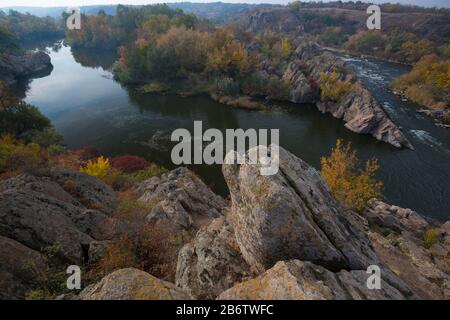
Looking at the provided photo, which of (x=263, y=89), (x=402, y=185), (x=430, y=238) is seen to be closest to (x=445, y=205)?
(x=402, y=185)

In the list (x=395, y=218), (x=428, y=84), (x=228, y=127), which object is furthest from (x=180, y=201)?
(x=428, y=84)

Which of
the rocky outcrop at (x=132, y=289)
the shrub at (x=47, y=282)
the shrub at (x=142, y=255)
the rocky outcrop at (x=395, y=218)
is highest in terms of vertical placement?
the rocky outcrop at (x=132, y=289)

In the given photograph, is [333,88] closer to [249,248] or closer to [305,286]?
[249,248]

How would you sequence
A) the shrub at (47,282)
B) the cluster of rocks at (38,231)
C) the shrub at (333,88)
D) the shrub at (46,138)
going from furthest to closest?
the shrub at (333,88) < the shrub at (46,138) < the cluster of rocks at (38,231) < the shrub at (47,282)

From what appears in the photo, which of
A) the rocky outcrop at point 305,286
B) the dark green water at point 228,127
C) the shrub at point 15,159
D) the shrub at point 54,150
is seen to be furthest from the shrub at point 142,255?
the shrub at point 54,150

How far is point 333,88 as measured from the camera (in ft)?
230

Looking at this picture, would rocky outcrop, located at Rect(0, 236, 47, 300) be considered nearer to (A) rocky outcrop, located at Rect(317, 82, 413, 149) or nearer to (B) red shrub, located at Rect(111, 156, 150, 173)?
(B) red shrub, located at Rect(111, 156, 150, 173)

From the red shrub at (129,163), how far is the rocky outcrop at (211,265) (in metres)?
31.1

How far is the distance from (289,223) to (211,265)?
12.9ft

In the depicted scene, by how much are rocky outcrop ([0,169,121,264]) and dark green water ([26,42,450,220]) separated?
2337 cm

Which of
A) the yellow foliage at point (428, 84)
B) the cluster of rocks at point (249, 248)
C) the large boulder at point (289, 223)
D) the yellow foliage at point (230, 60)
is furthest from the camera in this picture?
the yellow foliage at point (230, 60)

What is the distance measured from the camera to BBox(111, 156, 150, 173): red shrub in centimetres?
4297

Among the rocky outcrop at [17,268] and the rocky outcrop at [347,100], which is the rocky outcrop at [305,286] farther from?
the rocky outcrop at [347,100]

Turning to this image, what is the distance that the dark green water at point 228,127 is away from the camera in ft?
139
